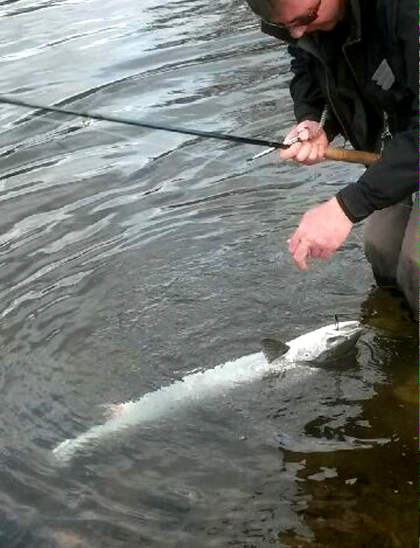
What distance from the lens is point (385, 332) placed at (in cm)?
527

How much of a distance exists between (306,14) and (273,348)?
184 cm

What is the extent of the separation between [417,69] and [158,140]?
5.48 metres

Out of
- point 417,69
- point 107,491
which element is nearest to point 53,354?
point 107,491

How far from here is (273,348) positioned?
4.72m

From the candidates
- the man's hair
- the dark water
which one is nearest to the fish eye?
the dark water

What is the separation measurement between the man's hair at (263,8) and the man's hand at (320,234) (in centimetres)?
95

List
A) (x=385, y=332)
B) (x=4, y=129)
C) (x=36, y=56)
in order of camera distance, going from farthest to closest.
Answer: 1. (x=36, y=56)
2. (x=4, y=129)
3. (x=385, y=332)

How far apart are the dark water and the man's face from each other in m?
1.93

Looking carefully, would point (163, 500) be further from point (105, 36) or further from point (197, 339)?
point (105, 36)

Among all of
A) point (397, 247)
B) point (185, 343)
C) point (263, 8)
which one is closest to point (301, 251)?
point (263, 8)

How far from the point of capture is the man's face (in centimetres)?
380

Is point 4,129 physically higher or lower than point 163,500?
higher

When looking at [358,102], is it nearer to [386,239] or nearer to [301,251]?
[386,239]

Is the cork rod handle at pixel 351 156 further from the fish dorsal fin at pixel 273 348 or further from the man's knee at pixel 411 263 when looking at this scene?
the fish dorsal fin at pixel 273 348
